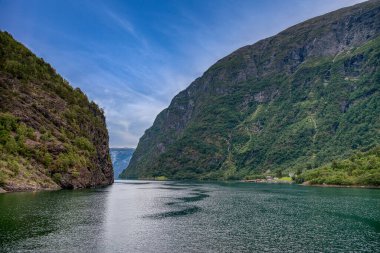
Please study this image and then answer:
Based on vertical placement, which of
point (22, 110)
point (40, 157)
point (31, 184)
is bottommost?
point (31, 184)

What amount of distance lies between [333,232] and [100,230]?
46773mm

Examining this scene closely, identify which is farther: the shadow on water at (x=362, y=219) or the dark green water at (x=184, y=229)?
the shadow on water at (x=362, y=219)

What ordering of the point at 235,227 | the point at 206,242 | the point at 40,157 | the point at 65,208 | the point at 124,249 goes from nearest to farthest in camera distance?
the point at 124,249, the point at 206,242, the point at 235,227, the point at 65,208, the point at 40,157

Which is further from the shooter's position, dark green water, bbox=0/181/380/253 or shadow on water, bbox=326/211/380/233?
shadow on water, bbox=326/211/380/233

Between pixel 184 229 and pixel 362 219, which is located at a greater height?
pixel 362 219

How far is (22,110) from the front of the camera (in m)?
194

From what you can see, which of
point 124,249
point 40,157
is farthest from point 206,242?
point 40,157

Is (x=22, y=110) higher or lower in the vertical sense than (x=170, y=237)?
higher

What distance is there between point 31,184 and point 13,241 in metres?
105

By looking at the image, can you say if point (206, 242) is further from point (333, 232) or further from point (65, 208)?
point (65, 208)

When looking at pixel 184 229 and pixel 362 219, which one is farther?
pixel 362 219

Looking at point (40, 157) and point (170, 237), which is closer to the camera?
point (170, 237)

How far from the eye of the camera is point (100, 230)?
72.0 metres

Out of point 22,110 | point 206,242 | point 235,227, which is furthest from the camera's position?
point 22,110
